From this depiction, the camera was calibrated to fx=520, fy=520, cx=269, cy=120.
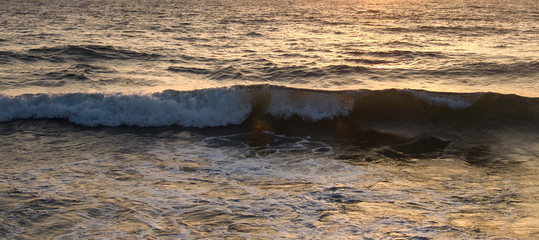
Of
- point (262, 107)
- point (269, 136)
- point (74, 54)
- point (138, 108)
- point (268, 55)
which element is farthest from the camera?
point (74, 54)

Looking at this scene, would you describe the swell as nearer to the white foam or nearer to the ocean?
the ocean

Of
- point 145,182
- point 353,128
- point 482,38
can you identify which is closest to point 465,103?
A: point 353,128

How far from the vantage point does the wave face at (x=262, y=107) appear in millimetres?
12094

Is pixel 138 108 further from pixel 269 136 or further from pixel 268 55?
pixel 268 55

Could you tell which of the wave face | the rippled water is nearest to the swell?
the rippled water

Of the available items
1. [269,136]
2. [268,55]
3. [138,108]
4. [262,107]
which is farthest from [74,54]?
[269,136]

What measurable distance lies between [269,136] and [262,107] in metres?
1.72

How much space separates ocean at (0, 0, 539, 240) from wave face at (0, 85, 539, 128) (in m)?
0.04

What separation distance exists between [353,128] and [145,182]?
Result: 223 inches

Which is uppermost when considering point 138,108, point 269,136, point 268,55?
point 268,55

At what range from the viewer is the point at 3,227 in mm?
6227

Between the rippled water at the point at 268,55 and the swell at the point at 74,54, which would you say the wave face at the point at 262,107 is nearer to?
the rippled water at the point at 268,55

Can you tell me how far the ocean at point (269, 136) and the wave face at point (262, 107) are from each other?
0.13 feet

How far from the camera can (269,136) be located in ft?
36.7
